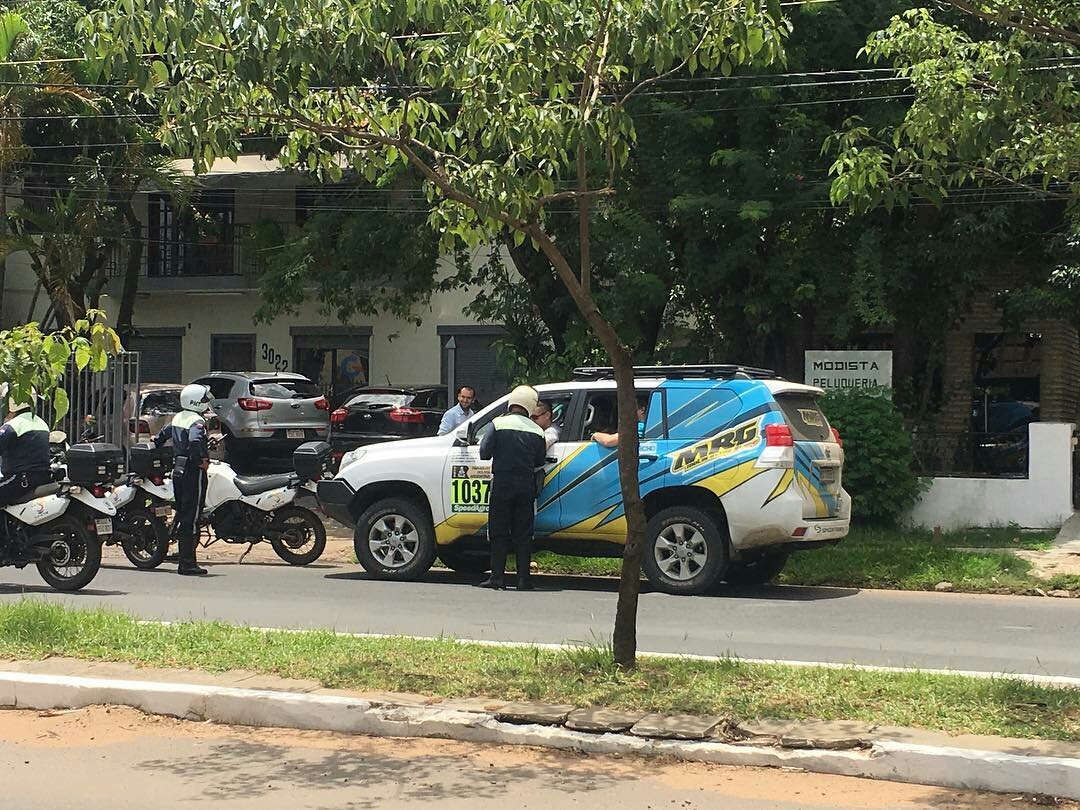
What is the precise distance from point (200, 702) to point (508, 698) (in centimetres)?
164

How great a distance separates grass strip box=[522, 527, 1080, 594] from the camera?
13648 millimetres

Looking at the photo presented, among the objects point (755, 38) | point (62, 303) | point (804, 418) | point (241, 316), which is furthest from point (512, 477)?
point (241, 316)

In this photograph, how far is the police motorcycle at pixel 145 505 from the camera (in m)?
14.5

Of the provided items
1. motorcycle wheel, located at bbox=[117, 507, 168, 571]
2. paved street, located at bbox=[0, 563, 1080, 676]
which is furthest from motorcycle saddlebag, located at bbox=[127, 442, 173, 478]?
paved street, located at bbox=[0, 563, 1080, 676]

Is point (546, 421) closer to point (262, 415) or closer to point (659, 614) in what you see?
point (659, 614)

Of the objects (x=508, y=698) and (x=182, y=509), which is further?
(x=182, y=509)

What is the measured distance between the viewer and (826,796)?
19.7 ft

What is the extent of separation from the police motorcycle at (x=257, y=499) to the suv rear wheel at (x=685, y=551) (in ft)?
13.2

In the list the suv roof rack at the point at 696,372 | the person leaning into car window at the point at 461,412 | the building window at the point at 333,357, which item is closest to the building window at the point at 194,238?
the building window at the point at 333,357

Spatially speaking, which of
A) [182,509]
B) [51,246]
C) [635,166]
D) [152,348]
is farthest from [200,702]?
[152,348]

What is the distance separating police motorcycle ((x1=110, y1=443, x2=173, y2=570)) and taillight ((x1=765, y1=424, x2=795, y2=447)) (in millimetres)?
6122

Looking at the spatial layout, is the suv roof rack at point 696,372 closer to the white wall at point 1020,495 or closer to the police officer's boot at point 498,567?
the police officer's boot at point 498,567

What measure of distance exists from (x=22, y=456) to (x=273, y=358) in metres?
20.9

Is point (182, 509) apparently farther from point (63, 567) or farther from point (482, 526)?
point (482, 526)
